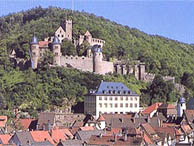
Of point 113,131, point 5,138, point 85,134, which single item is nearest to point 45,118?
point 113,131

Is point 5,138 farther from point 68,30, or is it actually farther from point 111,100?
point 68,30

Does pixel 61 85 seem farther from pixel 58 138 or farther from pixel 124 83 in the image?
pixel 58 138

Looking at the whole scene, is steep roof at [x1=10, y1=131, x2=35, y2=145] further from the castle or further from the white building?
the castle

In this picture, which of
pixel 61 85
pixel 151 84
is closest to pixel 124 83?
pixel 151 84

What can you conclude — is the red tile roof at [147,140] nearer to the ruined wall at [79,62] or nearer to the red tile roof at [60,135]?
the red tile roof at [60,135]

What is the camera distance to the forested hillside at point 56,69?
6712 centimetres

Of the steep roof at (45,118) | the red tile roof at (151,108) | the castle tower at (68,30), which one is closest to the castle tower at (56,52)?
the castle tower at (68,30)

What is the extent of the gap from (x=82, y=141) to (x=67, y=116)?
56.2ft

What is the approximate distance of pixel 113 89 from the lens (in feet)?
229

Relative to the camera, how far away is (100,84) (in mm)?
69688

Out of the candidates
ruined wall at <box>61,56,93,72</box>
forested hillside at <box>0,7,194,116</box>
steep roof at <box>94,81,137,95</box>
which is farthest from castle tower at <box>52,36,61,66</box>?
steep roof at <box>94,81,137,95</box>

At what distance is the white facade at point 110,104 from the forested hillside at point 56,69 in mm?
2110

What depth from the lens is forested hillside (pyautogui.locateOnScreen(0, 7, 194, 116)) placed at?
67.1 m

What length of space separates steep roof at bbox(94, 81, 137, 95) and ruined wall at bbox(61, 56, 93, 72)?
6545 mm
